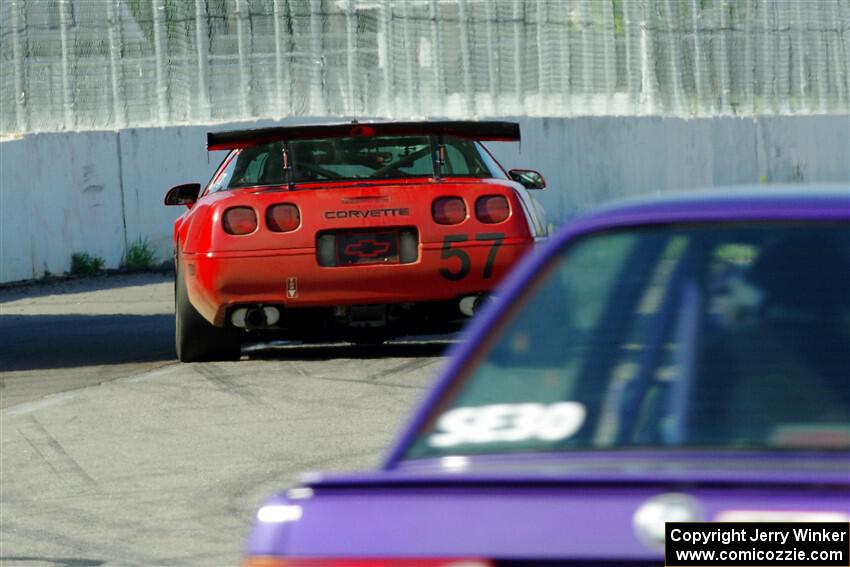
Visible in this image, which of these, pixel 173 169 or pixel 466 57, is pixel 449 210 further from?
pixel 466 57

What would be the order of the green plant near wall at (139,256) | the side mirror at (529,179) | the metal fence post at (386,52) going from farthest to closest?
the metal fence post at (386,52) → the green plant near wall at (139,256) → the side mirror at (529,179)

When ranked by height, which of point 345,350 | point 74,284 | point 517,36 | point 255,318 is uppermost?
point 517,36

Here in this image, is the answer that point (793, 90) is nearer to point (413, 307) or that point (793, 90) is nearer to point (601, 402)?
point (413, 307)

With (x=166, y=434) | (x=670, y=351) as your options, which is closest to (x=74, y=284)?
(x=166, y=434)

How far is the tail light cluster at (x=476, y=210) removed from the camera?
823 centimetres

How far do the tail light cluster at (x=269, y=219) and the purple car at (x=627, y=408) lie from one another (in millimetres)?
5585

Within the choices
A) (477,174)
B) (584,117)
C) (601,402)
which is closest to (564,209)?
(584,117)

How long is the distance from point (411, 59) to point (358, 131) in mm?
12394

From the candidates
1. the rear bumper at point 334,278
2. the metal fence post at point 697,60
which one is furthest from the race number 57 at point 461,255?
the metal fence post at point 697,60

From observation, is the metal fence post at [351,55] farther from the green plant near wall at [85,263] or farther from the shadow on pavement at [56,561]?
the shadow on pavement at [56,561]

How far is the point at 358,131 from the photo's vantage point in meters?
8.55

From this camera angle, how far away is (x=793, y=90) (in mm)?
23750

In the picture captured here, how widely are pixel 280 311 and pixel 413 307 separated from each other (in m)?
0.64

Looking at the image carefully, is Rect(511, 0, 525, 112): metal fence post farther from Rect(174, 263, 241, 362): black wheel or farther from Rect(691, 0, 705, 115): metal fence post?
Rect(174, 263, 241, 362): black wheel
